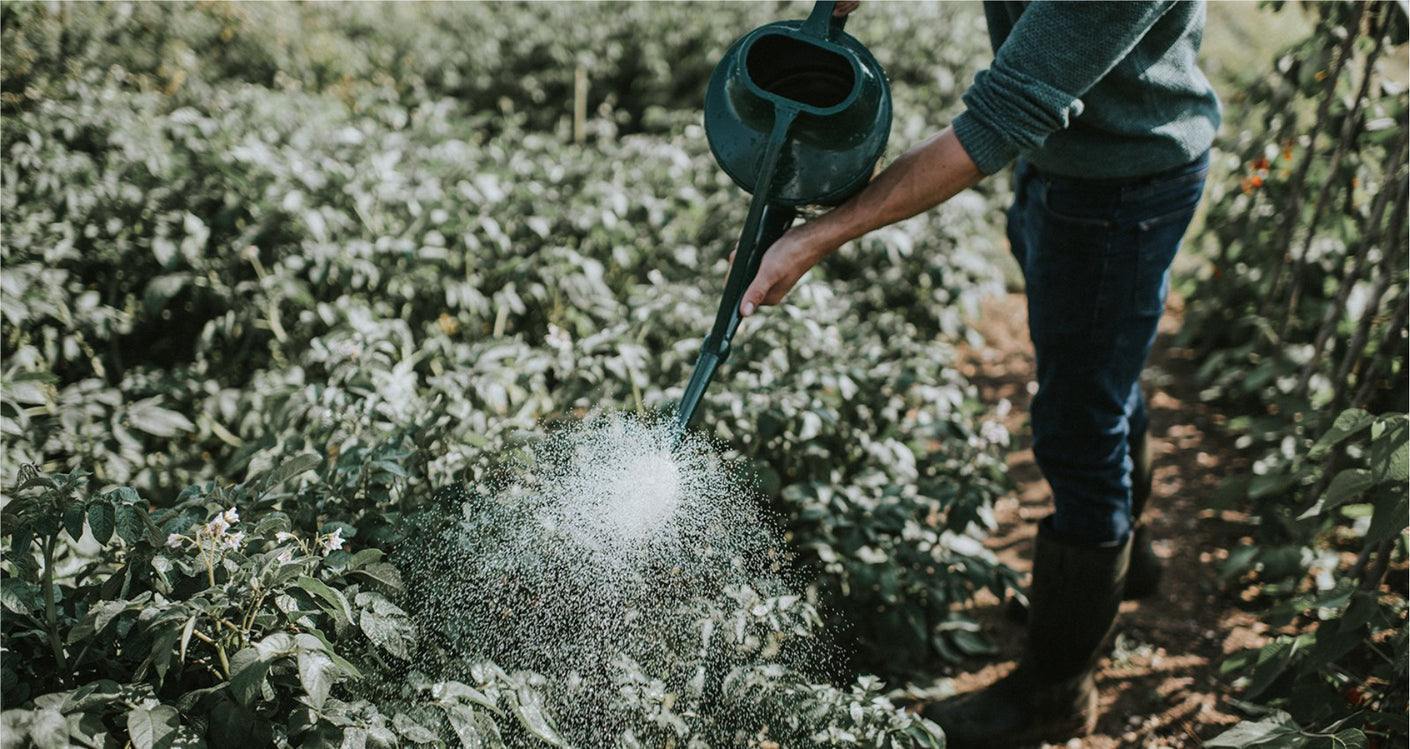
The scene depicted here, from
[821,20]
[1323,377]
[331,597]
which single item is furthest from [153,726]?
[1323,377]

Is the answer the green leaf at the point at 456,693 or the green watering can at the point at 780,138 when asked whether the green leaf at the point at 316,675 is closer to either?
the green leaf at the point at 456,693

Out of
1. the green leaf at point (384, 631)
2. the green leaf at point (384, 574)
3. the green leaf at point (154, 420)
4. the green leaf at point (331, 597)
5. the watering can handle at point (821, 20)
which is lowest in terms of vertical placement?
the green leaf at point (384, 631)

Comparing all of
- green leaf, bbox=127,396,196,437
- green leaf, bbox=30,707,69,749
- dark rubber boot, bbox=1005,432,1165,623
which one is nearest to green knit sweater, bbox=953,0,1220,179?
dark rubber boot, bbox=1005,432,1165,623

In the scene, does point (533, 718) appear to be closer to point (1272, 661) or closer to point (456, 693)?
point (456, 693)

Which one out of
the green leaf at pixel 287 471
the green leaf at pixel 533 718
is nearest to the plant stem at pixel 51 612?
the green leaf at pixel 287 471

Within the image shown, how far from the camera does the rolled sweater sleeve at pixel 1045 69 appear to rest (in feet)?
4.36

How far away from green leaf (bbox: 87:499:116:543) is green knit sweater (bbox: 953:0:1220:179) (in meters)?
1.24

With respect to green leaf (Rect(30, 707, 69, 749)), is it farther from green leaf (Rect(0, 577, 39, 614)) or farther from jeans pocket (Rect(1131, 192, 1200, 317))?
jeans pocket (Rect(1131, 192, 1200, 317))

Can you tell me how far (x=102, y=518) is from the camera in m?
1.19

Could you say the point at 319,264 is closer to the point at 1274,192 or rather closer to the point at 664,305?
the point at 664,305

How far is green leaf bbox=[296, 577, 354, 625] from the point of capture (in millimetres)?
1206

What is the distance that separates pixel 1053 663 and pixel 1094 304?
2.53 ft

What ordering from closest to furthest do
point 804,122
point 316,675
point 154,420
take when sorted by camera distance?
point 316,675, point 804,122, point 154,420

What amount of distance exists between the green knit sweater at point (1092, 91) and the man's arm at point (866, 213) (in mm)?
56
